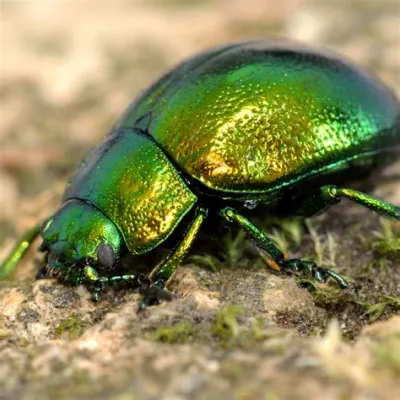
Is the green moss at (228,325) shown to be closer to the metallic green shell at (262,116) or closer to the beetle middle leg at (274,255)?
the beetle middle leg at (274,255)

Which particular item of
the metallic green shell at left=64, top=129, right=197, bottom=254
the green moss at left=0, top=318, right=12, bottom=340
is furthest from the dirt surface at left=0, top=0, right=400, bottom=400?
the metallic green shell at left=64, top=129, right=197, bottom=254

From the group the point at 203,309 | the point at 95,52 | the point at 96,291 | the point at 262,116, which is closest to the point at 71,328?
the point at 96,291

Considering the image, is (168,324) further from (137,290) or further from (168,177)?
(168,177)

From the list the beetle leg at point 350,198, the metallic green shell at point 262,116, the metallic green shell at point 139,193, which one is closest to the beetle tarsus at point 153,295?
the metallic green shell at point 139,193

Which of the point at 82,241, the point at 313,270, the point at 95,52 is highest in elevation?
the point at 95,52

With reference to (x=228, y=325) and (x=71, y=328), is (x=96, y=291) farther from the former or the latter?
(x=228, y=325)

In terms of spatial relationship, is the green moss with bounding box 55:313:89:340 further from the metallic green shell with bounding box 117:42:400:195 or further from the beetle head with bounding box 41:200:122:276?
the metallic green shell with bounding box 117:42:400:195
